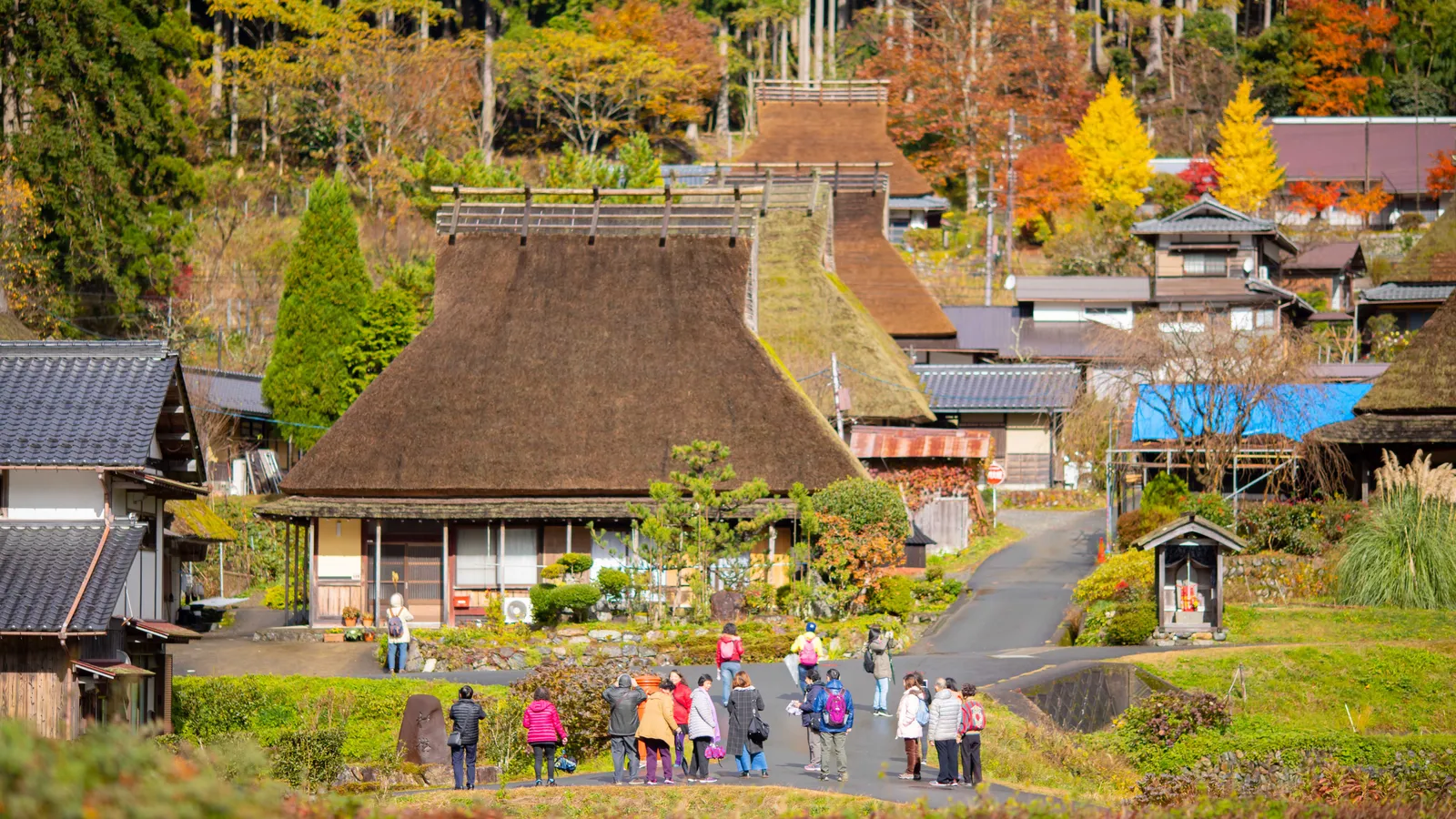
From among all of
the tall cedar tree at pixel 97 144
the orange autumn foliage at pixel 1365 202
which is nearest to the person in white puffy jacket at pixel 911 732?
the tall cedar tree at pixel 97 144

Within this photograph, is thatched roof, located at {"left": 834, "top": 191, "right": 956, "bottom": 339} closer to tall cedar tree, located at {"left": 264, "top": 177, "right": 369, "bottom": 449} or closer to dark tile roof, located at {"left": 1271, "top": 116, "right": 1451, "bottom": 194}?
tall cedar tree, located at {"left": 264, "top": 177, "right": 369, "bottom": 449}

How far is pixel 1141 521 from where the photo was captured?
38094 millimetres

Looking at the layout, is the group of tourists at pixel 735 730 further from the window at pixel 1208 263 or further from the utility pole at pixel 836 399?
the window at pixel 1208 263

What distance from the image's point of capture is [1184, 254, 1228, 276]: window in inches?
2437

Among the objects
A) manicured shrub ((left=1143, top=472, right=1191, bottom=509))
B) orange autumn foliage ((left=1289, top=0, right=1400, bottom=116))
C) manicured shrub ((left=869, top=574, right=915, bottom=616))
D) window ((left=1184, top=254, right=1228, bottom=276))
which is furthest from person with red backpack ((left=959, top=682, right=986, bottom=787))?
orange autumn foliage ((left=1289, top=0, right=1400, bottom=116))

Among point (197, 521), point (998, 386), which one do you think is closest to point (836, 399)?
point (998, 386)

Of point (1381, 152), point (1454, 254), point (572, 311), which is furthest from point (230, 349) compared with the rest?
point (1381, 152)

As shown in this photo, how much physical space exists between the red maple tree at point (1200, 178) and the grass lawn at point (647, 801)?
199 feet

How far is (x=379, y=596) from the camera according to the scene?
34750mm

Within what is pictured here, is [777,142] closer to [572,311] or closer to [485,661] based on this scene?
[572,311]

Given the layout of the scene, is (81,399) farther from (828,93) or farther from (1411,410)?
(828,93)

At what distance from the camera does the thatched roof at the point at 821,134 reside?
64.6 meters

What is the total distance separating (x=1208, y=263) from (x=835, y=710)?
45987 millimetres

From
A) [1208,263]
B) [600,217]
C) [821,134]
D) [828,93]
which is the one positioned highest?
[828,93]
